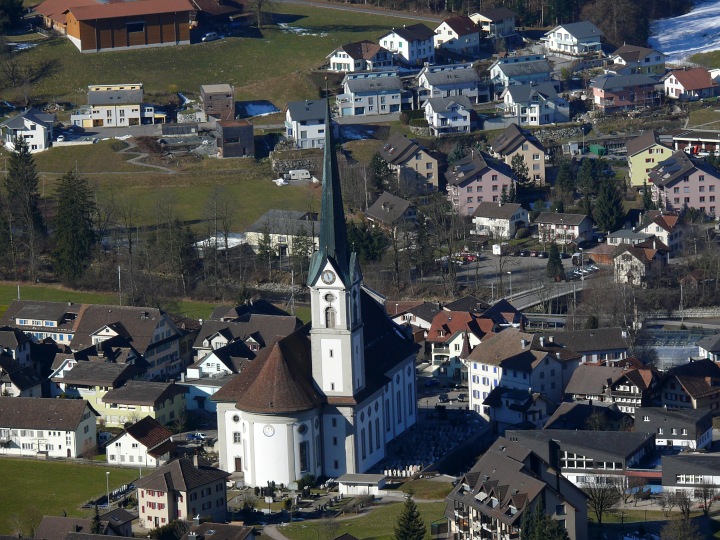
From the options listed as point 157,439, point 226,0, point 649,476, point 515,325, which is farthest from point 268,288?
point 226,0

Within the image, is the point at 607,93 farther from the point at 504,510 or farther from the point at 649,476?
the point at 504,510

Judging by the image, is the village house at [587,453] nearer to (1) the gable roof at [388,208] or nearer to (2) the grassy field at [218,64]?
(1) the gable roof at [388,208]

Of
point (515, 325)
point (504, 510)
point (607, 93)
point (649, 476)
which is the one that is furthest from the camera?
point (607, 93)

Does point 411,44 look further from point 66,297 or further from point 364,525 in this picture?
point 364,525

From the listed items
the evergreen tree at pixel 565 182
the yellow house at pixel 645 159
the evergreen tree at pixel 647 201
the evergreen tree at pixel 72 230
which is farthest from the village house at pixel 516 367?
the yellow house at pixel 645 159

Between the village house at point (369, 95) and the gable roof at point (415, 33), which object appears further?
the gable roof at point (415, 33)

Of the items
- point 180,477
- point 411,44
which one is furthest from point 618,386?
point 411,44

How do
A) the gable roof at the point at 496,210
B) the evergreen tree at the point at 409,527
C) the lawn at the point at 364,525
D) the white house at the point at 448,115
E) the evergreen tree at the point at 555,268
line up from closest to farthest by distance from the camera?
the evergreen tree at the point at 409,527 < the lawn at the point at 364,525 < the evergreen tree at the point at 555,268 < the gable roof at the point at 496,210 < the white house at the point at 448,115
